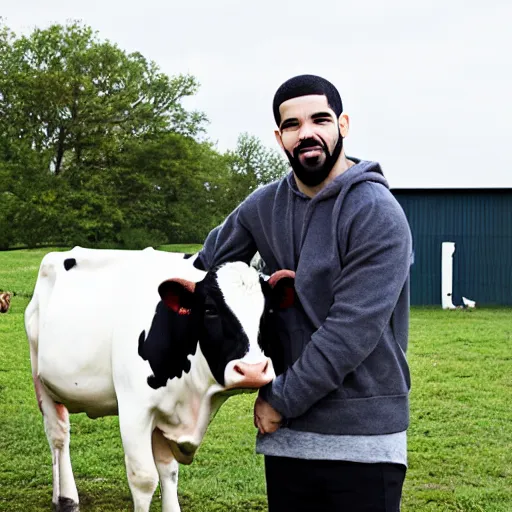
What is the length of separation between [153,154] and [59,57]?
5.86 meters

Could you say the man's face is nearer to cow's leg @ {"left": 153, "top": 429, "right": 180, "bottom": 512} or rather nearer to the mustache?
the mustache

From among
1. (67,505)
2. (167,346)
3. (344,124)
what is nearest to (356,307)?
(344,124)

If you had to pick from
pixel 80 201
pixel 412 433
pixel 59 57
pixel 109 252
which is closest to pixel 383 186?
pixel 109 252

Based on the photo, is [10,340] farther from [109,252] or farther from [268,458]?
[268,458]

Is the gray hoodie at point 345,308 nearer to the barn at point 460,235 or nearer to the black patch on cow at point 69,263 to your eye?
the black patch on cow at point 69,263

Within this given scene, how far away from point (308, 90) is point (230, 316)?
2.74 feet

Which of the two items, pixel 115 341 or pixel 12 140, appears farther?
pixel 12 140

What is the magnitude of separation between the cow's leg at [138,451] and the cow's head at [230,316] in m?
0.57

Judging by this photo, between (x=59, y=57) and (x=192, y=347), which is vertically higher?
(x=59, y=57)

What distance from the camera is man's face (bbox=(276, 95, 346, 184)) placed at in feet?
10.0

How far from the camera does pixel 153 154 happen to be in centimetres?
3391

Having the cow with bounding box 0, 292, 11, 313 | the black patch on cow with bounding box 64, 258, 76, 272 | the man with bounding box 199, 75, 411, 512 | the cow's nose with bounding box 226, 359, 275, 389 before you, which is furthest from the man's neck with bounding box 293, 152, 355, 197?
the cow with bounding box 0, 292, 11, 313

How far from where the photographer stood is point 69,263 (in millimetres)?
4672

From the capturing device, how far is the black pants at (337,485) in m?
3.05
